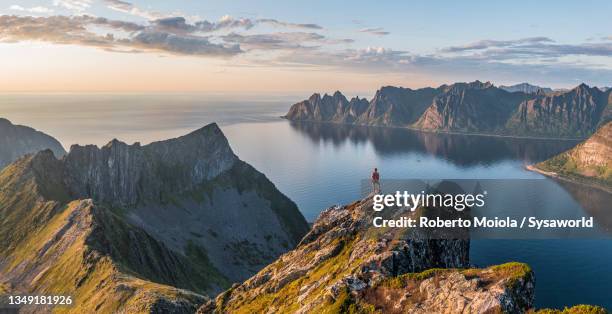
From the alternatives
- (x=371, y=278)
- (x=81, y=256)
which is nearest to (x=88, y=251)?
(x=81, y=256)

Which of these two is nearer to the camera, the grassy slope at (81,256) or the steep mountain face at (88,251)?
the grassy slope at (81,256)

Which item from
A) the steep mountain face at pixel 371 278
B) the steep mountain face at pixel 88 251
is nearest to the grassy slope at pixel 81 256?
the steep mountain face at pixel 88 251

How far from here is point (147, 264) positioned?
469 feet

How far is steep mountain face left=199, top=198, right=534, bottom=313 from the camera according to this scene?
40344 mm

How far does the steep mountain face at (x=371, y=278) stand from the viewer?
132 ft

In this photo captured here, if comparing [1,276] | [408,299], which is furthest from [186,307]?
[1,276]

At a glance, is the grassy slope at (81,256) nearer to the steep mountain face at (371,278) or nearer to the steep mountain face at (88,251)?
the steep mountain face at (88,251)

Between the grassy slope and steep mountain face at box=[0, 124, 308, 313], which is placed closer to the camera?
the grassy slope

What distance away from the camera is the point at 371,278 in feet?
166

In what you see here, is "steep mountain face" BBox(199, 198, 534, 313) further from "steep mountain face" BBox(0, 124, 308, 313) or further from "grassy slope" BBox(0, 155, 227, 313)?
"grassy slope" BBox(0, 155, 227, 313)

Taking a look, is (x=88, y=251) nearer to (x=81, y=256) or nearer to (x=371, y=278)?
(x=81, y=256)

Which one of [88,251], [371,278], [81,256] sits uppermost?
[371,278]

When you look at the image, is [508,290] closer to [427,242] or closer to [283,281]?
[427,242]

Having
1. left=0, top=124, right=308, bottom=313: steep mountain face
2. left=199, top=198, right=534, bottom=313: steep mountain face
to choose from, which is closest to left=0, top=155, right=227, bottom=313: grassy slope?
left=0, top=124, right=308, bottom=313: steep mountain face
